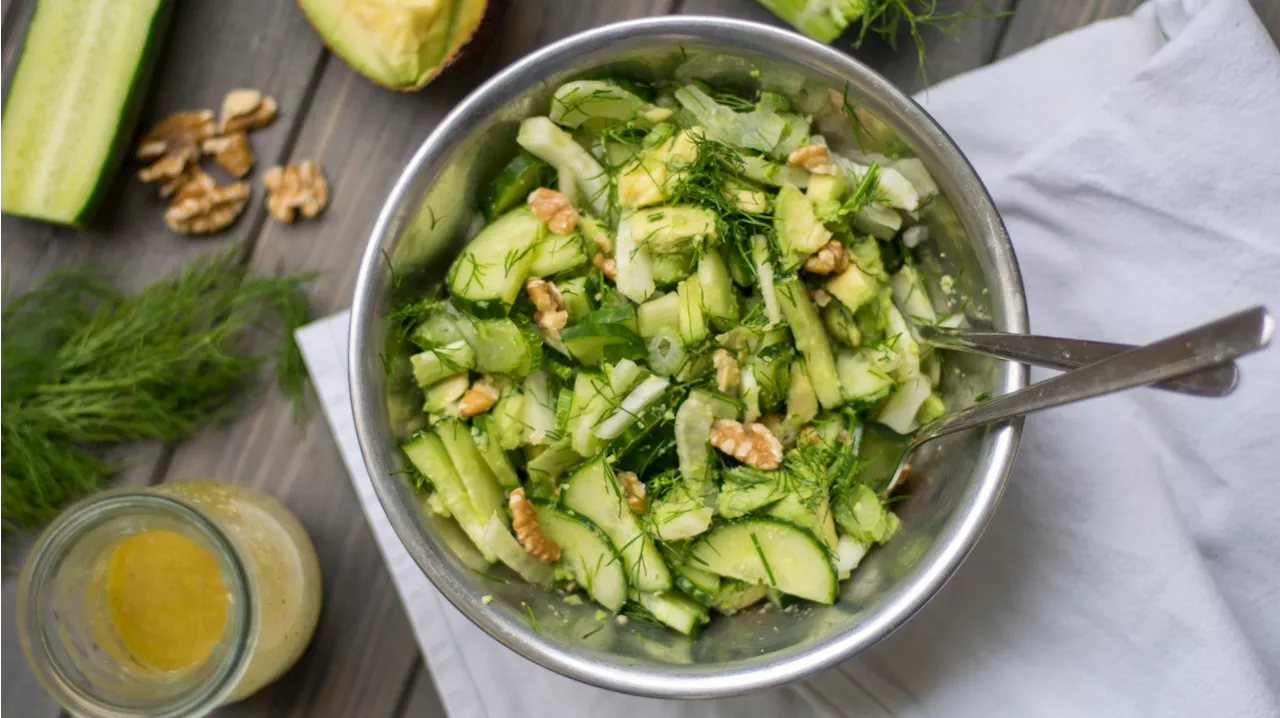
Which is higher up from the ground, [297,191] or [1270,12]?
[1270,12]

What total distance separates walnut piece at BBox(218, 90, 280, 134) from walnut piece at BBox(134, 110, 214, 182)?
3cm

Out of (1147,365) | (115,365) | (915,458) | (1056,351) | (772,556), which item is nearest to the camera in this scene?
(1147,365)

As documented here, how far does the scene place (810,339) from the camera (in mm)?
1246

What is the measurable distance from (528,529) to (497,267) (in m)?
0.32

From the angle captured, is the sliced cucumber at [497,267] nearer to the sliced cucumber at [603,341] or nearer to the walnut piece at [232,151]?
the sliced cucumber at [603,341]

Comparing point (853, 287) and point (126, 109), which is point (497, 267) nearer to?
point (853, 287)

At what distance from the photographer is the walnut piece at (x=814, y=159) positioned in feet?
4.05

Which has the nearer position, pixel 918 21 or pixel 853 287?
pixel 853 287

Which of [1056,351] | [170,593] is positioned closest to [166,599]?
[170,593]

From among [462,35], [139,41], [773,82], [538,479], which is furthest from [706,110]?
[139,41]

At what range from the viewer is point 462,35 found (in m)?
1.40

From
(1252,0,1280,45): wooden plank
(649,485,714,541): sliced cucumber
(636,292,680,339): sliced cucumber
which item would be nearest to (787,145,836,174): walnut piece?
(636,292,680,339): sliced cucumber

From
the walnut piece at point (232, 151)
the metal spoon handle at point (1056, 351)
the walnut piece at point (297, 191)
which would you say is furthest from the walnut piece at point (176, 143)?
the metal spoon handle at point (1056, 351)

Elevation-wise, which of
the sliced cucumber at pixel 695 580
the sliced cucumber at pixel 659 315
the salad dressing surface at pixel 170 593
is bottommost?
the salad dressing surface at pixel 170 593
